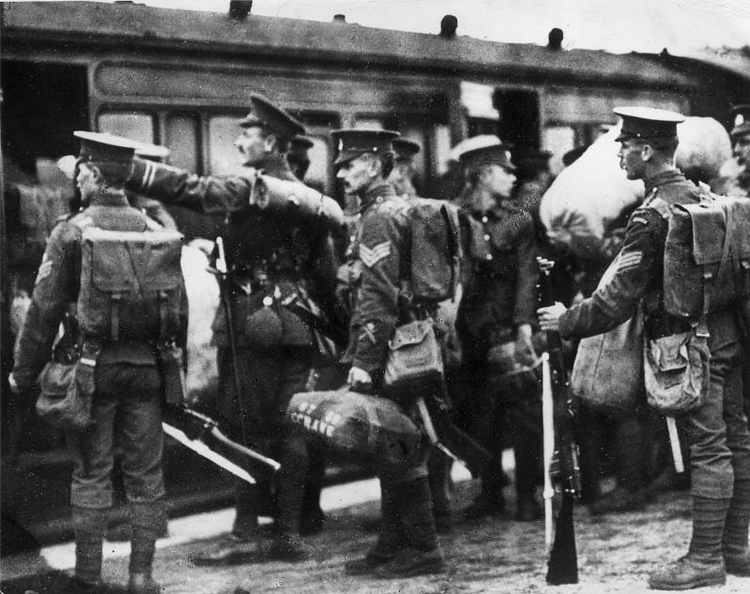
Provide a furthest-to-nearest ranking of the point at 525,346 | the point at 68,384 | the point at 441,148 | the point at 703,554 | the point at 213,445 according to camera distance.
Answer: the point at 525,346, the point at 441,148, the point at 703,554, the point at 213,445, the point at 68,384

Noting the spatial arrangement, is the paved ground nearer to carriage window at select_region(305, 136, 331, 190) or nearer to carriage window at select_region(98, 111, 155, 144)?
carriage window at select_region(305, 136, 331, 190)

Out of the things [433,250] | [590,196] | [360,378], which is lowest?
[360,378]

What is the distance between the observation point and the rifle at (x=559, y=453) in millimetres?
4457

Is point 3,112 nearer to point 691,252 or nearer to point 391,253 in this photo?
point 391,253

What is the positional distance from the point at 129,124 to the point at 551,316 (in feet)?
6.34

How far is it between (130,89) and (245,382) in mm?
1303

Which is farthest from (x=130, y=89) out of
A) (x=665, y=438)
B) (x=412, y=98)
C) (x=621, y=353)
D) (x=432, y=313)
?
(x=665, y=438)

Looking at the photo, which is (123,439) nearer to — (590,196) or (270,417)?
(270,417)

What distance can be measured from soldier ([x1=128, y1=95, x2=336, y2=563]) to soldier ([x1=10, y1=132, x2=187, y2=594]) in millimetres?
349

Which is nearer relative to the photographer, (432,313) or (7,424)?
(7,424)

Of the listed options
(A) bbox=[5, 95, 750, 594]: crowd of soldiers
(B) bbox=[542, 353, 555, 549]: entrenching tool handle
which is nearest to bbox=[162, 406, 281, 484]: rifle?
(A) bbox=[5, 95, 750, 594]: crowd of soldiers

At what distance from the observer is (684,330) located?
14.0ft

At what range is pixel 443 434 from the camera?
180 inches

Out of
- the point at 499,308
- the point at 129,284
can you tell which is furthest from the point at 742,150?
the point at 129,284
